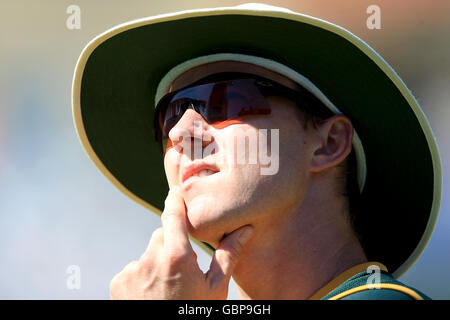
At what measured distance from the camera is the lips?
3.25 m

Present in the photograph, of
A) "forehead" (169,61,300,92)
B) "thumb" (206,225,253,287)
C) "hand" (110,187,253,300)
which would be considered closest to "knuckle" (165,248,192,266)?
"hand" (110,187,253,300)

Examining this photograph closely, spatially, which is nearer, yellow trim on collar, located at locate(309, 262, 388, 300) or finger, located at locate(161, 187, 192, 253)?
finger, located at locate(161, 187, 192, 253)

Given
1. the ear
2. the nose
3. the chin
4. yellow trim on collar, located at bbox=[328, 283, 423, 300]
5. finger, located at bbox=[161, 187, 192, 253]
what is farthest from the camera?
the ear

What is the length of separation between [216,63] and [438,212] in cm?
138

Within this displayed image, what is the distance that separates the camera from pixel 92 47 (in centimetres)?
370

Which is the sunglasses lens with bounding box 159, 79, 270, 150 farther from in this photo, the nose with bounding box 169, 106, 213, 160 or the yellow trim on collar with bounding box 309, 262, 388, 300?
the yellow trim on collar with bounding box 309, 262, 388, 300

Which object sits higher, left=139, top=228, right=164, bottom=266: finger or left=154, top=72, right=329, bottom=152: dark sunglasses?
left=154, top=72, right=329, bottom=152: dark sunglasses

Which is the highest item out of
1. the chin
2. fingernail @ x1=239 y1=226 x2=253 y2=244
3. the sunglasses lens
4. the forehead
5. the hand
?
the forehead

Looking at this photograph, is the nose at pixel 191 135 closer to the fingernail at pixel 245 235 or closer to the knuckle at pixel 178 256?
the fingernail at pixel 245 235

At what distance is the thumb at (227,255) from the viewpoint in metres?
3.03

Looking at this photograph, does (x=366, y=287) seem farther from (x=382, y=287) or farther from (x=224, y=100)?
(x=224, y=100)

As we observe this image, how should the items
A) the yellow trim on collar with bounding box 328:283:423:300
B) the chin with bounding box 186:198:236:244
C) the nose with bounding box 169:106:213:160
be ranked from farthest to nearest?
the nose with bounding box 169:106:213:160
the chin with bounding box 186:198:236:244
the yellow trim on collar with bounding box 328:283:423:300

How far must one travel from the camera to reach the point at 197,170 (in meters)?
3.29

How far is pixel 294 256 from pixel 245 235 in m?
0.30
